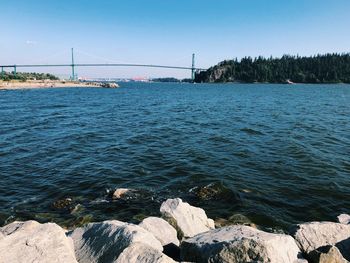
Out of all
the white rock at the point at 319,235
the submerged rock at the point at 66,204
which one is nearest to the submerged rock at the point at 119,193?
the submerged rock at the point at 66,204

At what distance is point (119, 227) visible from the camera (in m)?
6.91

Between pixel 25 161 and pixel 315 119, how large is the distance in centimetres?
2858

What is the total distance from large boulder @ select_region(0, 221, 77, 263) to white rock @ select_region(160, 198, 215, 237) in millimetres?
3196

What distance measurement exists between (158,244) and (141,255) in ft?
3.85

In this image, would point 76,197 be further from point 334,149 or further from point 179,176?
point 334,149

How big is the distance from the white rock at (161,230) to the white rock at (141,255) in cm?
179

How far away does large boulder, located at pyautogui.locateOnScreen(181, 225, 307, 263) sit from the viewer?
240 inches

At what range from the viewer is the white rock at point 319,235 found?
783cm

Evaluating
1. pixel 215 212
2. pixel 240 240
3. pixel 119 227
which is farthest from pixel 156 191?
pixel 240 240

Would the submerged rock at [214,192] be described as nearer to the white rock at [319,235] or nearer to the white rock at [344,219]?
the white rock at [344,219]

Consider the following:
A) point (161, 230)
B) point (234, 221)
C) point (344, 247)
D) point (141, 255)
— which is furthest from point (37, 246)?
point (344, 247)

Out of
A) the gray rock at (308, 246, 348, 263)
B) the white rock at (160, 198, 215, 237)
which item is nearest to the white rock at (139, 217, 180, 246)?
the white rock at (160, 198, 215, 237)

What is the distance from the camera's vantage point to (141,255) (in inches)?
229

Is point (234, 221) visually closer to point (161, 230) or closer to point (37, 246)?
point (161, 230)
